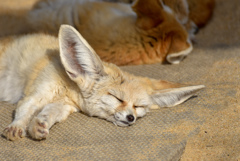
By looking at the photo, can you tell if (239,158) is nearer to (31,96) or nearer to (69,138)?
(69,138)

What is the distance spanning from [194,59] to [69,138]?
218 centimetres

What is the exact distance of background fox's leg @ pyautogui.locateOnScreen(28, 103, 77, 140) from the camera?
2.68 meters

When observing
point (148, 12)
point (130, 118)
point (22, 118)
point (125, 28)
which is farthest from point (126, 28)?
point (22, 118)

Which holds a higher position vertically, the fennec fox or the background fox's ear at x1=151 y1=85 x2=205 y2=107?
the fennec fox

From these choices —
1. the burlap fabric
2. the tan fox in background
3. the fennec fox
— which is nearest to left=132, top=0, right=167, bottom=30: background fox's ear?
the tan fox in background

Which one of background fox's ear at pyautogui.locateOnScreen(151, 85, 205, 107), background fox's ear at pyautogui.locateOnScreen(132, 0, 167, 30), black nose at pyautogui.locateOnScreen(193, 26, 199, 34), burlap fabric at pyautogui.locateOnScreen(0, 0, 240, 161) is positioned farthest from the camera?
black nose at pyautogui.locateOnScreen(193, 26, 199, 34)

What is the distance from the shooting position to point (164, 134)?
287 centimetres

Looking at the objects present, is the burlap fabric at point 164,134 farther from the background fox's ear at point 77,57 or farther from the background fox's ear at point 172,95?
the background fox's ear at point 77,57

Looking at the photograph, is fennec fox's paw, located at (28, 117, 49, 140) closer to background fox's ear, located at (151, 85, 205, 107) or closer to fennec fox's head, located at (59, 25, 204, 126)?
fennec fox's head, located at (59, 25, 204, 126)

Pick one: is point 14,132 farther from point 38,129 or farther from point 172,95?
point 172,95

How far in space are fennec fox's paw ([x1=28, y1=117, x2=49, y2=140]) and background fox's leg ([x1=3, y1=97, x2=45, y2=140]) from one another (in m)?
0.09

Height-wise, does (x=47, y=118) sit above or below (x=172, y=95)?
above

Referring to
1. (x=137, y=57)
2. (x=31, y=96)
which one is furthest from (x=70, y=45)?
(x=137, y=57)

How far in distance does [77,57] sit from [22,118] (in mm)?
677
